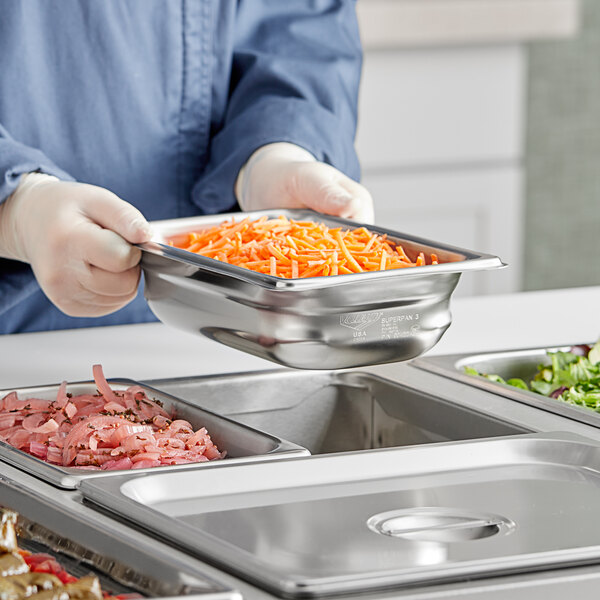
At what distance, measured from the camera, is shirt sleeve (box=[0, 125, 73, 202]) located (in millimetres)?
1249

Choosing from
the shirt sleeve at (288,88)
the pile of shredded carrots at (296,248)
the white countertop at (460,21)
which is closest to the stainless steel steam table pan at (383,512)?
the pile of shredded carrots at (296,248)

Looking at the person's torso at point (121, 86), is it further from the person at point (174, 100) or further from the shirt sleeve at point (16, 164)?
the shirt sleeve at point (16, 164)

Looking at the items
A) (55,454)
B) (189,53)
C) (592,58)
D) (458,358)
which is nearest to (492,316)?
(458,358)

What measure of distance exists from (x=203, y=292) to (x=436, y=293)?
188 mm

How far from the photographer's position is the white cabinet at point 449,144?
121 inches

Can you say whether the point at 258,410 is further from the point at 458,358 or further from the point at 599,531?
the point at 599,531

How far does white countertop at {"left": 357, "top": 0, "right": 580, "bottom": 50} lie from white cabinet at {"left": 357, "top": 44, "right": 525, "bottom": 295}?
67 millimetres

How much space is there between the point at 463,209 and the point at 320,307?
7.42ft

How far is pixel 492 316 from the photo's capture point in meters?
1.48

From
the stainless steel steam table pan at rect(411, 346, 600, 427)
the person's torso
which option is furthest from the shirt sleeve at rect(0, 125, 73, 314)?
the stainless steel steam table pan at rect(411, 346, 600, 427)

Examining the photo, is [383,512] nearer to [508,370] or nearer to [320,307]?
[320,307]

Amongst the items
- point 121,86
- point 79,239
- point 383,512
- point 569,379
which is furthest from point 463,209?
point 383,512

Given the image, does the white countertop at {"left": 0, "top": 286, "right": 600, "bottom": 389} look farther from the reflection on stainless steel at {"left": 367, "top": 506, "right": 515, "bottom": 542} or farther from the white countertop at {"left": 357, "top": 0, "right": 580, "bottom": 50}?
the white countertop at {"left": 357, "top": 0, "right": 580, "bottom": 50}

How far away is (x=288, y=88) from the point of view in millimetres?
1640
